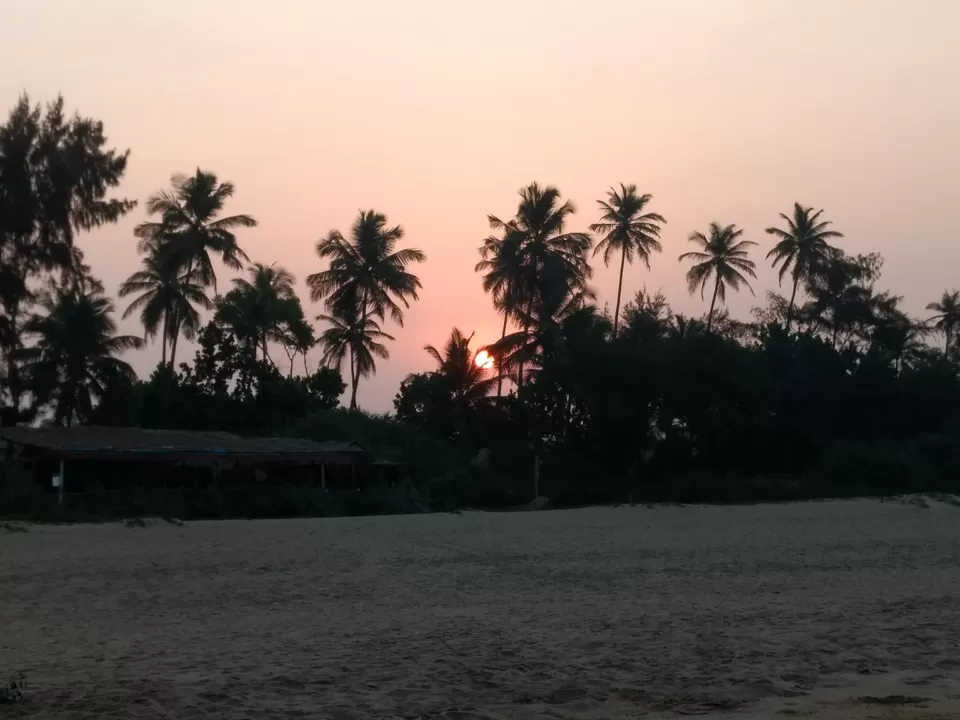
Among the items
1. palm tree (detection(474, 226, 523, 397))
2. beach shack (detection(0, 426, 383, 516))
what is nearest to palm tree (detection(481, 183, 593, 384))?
palm tree (detection(474, 226, 523, 397))

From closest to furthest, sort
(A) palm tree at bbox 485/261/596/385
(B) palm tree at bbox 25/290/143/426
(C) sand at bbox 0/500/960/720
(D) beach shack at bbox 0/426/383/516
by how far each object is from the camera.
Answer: (C) sand at bbox 0/500/960/720
(D) beach shack at bbox 0/426/383/516
(B) palm tree at bbox 25/290/143/426
(A) palm tree at bbox 485/261/596/385

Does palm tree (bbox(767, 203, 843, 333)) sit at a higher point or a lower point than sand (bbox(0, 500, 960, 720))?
higher

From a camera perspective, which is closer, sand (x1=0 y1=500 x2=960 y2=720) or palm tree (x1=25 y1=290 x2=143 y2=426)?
sand (x1=0 y1=500 x2=960 y2=720)

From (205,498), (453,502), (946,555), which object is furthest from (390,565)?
(453,502)

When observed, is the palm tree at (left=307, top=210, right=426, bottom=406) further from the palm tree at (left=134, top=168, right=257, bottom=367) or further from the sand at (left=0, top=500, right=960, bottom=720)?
the sand at (left=0, top=500, right=960, bottom=720)

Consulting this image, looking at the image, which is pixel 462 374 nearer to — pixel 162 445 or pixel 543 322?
pixel 543 322

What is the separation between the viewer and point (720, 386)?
35750 mm

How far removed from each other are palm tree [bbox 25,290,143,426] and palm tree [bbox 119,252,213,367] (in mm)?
2614

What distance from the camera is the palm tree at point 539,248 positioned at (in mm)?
41281

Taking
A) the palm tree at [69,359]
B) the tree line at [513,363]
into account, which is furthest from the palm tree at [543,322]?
the palm tree at [69,359]

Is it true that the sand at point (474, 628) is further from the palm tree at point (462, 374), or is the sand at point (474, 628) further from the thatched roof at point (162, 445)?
the palm tree at point (462, 374)

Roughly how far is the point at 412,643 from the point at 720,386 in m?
29.6

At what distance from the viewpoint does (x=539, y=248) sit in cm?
4138

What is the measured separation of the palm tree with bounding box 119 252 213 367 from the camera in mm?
37875
